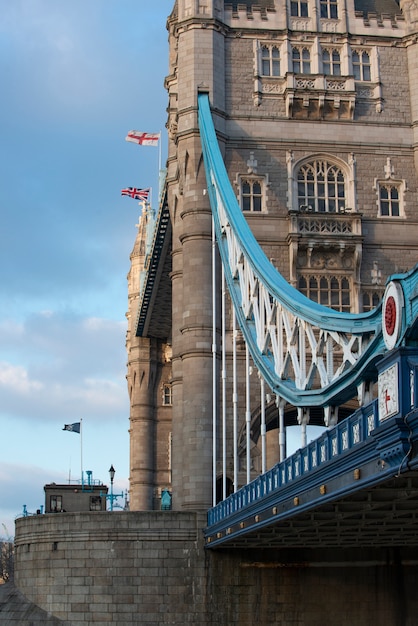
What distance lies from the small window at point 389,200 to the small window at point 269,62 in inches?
302

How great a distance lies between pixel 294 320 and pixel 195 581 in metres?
14.9

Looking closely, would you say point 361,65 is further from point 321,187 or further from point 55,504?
point 55,504

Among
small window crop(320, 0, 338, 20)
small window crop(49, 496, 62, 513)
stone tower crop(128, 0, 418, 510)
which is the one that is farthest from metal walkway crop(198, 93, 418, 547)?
small window crop(49, 496, 62, 513)

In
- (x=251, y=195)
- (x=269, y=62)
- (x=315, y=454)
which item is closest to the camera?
(x=315, y=454)

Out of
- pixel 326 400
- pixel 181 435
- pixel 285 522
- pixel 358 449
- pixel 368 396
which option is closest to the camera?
pixel 358 449

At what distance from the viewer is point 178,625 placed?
41.5 meters

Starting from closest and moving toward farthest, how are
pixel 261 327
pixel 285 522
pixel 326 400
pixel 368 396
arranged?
pixel 368 396 → pixel 326 400 → pixel 285 522 → pixel 261 327

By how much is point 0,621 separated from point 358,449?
26.8 metres

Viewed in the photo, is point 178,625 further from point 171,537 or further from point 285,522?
point 285,522

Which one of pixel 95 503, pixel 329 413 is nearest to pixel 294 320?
pixel 329 413

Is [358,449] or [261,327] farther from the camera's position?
[261,327]

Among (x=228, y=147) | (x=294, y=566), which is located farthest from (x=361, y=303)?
(x=294, y=566)

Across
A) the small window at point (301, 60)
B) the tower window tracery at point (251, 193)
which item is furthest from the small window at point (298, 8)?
the tower window tracery at point (251, 193)

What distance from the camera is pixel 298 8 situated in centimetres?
5344
